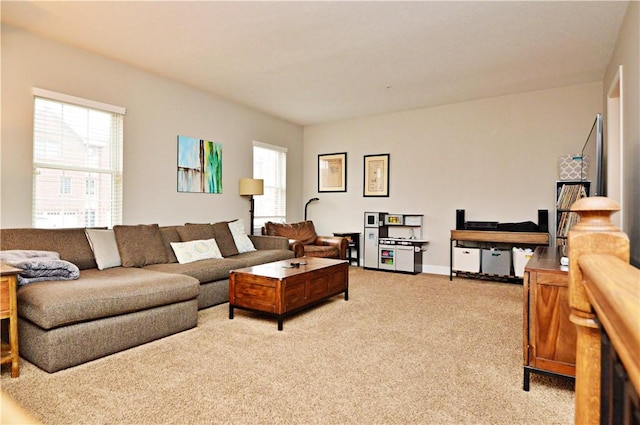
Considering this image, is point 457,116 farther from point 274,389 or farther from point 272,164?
point 274,389

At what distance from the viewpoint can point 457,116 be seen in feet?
19.2

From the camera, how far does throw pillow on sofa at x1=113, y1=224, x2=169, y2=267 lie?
366 centimetres

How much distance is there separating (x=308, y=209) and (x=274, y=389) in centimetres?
549

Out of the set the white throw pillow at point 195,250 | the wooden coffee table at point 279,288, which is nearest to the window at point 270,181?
the white throw pillow at point 195,250

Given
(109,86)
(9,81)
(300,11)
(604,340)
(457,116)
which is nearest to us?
(604,340)

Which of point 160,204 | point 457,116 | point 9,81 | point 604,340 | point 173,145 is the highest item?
point 457,116

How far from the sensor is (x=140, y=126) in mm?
4441

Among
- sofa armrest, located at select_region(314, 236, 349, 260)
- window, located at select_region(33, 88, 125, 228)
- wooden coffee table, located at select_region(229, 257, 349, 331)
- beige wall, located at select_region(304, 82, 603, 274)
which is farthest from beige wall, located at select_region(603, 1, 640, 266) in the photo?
window, located at select_region(33, 88, 125, 228)

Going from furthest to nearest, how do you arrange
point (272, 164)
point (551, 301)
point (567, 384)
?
point (272, 164), point (567, 384), point (551, 301)

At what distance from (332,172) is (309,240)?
62.2 inches

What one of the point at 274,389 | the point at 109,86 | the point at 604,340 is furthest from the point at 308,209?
the point at 604,340

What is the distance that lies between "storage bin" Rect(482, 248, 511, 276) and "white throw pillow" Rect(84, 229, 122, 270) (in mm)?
4691

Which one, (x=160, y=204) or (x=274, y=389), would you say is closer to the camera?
(x=274, y=389)

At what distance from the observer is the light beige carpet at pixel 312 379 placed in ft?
6.10
